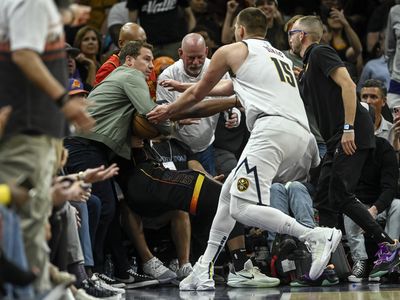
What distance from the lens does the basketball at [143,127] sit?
9.76 meters

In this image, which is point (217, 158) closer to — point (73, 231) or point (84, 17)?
point (73, 231)

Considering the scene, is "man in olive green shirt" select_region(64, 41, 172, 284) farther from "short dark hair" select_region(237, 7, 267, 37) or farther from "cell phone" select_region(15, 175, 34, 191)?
"cell phone" select_region(15, 175, 34, 191)

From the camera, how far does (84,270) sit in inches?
334

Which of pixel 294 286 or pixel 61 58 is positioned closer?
pixel 61 58

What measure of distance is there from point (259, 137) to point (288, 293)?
1.30 m

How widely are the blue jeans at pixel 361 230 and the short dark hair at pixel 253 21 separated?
7.69ft

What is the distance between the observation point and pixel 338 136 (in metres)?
9.89

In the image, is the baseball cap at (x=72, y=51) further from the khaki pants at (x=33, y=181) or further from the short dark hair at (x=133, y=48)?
the khaki pants at (x=33, y=181)

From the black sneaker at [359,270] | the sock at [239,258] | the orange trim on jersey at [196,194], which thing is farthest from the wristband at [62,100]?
the black sneaker at [359,270]

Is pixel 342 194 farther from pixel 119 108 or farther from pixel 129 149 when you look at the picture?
pixel 119 108

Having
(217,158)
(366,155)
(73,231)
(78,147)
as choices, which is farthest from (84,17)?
(217,158)

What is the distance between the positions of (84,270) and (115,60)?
291 cm

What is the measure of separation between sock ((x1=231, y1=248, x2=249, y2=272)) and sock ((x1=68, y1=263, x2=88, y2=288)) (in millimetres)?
1845

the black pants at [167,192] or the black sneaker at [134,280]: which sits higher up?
the black pants at [167,192]
